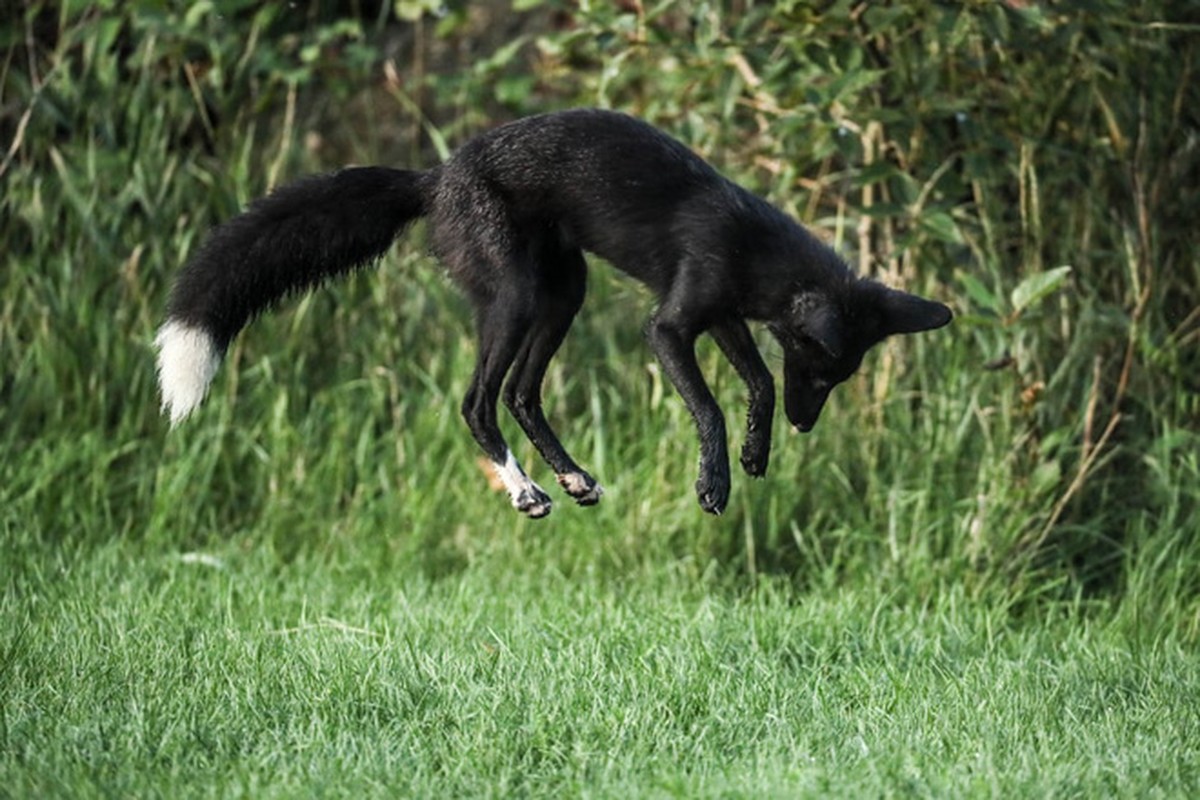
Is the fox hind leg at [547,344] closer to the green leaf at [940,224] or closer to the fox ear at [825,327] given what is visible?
the fox ear at [825,327]

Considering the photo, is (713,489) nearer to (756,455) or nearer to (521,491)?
(756,455)

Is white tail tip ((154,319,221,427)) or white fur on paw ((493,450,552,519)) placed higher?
white tail tip ((154,319,221,427))

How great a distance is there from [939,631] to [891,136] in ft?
6.18

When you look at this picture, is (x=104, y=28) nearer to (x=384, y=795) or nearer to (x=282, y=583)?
(x=282, y=583)

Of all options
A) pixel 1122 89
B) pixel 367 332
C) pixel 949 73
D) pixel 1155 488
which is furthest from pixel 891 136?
pixel 367 332

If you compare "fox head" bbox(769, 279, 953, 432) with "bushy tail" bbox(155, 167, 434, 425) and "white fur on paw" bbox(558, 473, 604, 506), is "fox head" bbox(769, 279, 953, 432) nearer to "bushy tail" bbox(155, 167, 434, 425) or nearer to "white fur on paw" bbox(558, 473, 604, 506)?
"white fur on paw" bbox(558, 473, 604, 506)

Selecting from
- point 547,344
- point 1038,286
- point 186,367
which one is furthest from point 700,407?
point 1038,286

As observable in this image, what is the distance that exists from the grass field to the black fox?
0.72 metres

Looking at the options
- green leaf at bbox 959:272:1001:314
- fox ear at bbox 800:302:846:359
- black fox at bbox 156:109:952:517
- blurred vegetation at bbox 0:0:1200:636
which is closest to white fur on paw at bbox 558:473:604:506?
black fox at bbox 156:109:952:517

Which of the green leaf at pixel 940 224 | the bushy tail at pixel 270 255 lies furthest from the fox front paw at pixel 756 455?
the green leaf at pixel 940 224

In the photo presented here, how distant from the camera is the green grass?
148 inches

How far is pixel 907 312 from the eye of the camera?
4246mm

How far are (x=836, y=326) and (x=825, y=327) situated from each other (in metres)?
0.05

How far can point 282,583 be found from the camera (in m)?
5.94
